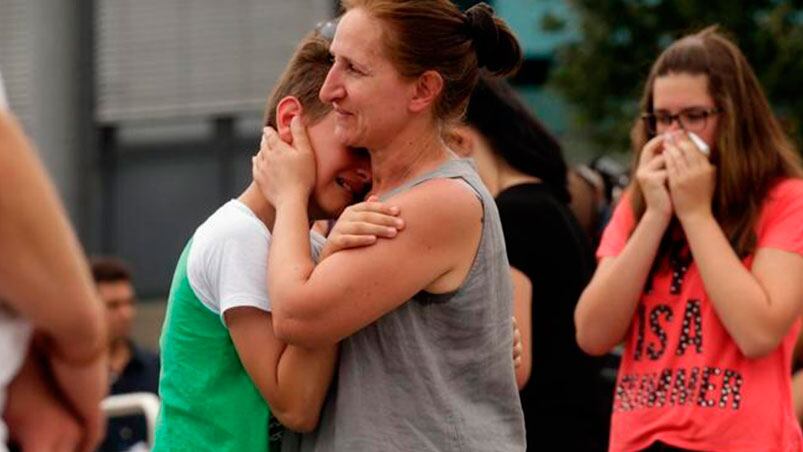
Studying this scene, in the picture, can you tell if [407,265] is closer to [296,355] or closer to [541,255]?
[296,355]

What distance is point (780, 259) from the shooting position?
4426 mm

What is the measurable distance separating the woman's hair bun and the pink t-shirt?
1.15m

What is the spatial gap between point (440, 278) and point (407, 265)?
9cm

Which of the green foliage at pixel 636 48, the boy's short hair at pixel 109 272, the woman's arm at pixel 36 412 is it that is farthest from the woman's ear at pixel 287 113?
the green foliage at pixel 636 48

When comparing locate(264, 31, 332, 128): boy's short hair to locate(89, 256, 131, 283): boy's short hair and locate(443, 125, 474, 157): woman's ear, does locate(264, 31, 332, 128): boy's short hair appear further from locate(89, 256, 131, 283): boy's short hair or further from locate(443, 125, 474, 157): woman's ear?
locate(89, 256, 131, 283): boy's short hair

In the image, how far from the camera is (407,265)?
3236mm

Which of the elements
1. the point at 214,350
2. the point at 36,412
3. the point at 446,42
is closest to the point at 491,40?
the point at 446,42

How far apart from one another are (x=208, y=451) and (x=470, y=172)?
0.70 metres

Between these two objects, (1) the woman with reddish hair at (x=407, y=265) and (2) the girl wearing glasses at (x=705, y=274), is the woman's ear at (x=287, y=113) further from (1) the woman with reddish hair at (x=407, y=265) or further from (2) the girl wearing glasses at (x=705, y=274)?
(2) the girl wearing glasses at (x=705, y=274)

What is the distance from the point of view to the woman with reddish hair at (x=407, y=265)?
3238 mm

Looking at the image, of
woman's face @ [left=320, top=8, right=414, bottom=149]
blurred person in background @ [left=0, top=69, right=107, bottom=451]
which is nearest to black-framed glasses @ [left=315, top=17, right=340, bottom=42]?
woman's face @ [left=320, top=8, right=414, bottom=149]

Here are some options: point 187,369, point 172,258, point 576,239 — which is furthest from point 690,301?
point 172,258

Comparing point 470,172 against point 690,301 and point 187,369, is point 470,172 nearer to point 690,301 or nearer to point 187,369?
point 187,369

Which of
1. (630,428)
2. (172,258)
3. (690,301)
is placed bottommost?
(172,258)
